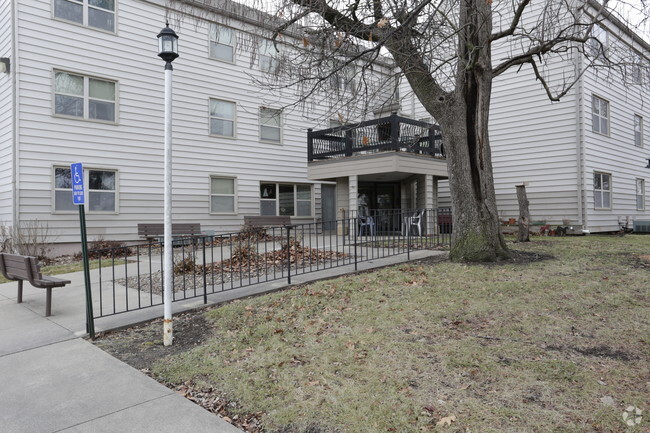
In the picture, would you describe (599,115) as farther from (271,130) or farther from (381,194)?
(271,130)

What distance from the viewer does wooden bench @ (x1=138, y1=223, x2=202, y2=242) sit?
47.4ft

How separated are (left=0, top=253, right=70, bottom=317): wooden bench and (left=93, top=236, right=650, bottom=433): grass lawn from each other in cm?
162

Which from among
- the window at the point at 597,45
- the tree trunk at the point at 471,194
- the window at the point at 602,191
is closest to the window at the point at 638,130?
the window at the point at 602,191

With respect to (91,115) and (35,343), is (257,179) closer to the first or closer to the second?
(91,115)

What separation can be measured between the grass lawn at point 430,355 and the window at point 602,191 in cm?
1068

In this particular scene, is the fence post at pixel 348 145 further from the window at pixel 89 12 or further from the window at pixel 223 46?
the window at pixel 89 12

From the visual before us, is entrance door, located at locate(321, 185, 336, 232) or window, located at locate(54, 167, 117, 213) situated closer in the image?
window, located at locate(54, 167, 117, 213)

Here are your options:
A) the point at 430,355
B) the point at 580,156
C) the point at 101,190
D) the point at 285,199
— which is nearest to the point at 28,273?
the point at 430,355

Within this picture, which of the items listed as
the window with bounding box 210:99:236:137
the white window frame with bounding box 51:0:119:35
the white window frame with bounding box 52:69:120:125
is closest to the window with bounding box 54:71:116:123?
the white window frame with bounding box 52:69:120:125

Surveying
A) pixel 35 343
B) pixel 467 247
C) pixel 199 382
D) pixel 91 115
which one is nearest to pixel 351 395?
pixel 199 382

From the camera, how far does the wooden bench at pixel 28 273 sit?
20.0 feet

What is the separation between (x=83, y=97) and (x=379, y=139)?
9.99 m

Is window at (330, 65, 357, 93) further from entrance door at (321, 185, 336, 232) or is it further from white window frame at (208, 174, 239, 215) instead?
entrance door at (321, 185, 336, 232)

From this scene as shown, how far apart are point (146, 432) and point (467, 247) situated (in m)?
6.62
